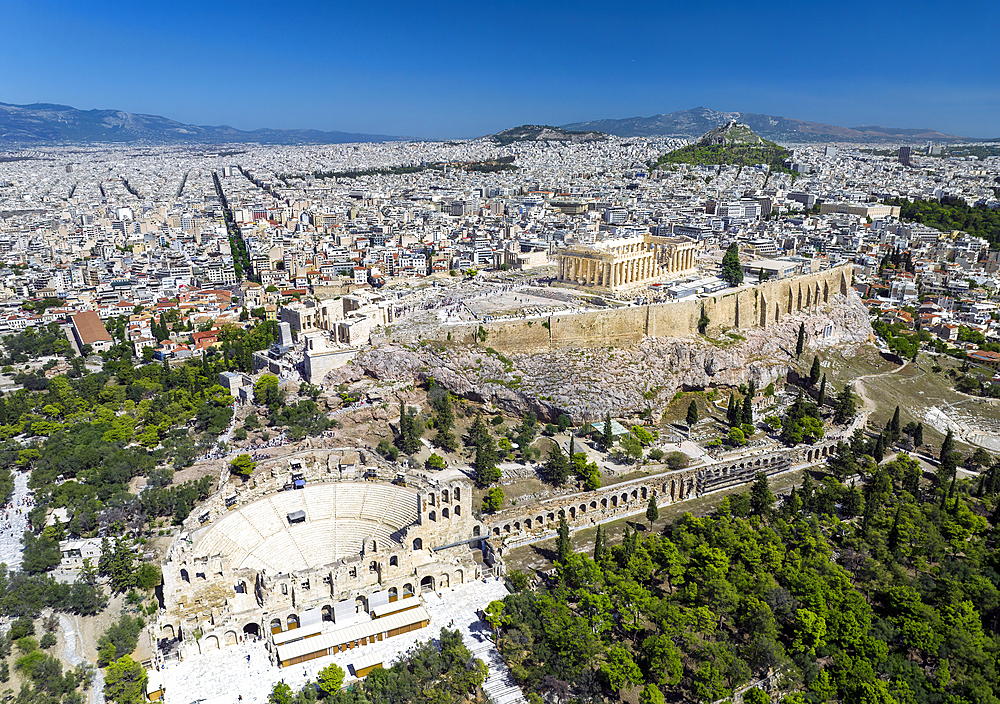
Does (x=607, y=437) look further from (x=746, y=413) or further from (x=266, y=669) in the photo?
(x=266, y=669)

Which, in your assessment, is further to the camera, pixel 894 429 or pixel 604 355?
pixel 604 355

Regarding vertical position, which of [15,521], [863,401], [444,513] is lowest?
[15,521]

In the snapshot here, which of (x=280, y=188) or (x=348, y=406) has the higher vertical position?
(x=280, y=188)

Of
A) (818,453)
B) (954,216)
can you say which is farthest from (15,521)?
(954,216)

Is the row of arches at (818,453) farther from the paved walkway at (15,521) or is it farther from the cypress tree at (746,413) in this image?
the paved walkway at (15,521)

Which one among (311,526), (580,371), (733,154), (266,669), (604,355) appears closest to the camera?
(266,669)

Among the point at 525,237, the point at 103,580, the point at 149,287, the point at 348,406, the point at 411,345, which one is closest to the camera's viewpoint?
the point at 103,580

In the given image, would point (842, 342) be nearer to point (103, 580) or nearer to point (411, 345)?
point (411, 345)

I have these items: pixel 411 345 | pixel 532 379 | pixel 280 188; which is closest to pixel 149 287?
pixel 411 345
